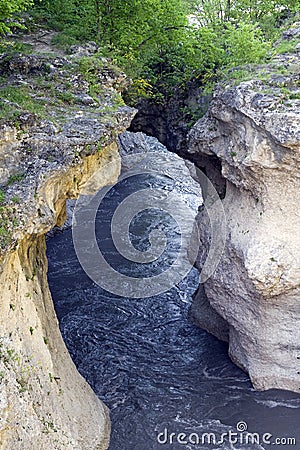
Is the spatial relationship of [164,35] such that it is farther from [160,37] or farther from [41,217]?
[41,217]

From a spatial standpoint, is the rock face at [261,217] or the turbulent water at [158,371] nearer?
the rock face at [261,217]

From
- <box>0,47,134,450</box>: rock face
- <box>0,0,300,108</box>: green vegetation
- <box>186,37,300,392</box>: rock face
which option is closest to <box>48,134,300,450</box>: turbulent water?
<box>186,37,300,392</box>: rock face

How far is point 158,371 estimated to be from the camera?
582 inches

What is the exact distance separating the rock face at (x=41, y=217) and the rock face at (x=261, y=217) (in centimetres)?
291

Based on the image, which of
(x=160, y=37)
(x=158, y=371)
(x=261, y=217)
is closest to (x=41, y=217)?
(x=261, y=217)

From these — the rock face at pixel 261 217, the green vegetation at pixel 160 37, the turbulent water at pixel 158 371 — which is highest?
the green vegetation at pixel 160 37

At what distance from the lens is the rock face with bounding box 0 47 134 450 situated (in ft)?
29.8

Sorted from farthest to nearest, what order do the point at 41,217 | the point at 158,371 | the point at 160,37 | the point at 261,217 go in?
the point at 160,37 → the point at 158,371 → the point at 261,217 → the point at 41,217

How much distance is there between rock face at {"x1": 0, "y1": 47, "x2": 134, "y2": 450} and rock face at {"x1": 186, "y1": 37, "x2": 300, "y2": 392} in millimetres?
2913

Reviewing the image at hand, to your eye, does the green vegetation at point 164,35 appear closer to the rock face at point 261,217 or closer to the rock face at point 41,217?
the rock face at point 41,217

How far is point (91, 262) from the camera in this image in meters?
21.8

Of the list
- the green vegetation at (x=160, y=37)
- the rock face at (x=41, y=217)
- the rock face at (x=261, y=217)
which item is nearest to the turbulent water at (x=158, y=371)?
the rock face at (x=261, y=217)

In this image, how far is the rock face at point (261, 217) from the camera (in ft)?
38.9

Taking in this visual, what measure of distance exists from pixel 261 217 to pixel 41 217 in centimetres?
573
